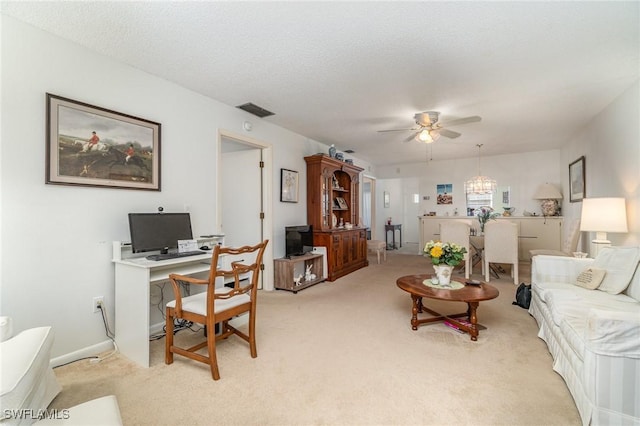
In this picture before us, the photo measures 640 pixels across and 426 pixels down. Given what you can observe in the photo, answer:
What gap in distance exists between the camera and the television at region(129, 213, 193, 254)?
8.19 feet

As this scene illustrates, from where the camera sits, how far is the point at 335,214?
593 cm

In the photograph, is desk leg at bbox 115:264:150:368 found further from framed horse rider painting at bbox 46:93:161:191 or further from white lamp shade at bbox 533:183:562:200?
white lamp shade at bbox 533:183:562:200

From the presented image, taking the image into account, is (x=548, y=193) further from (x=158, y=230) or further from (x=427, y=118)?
(x=158, y=230)

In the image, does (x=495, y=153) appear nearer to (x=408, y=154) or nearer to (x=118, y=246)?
(x=408, y=154)

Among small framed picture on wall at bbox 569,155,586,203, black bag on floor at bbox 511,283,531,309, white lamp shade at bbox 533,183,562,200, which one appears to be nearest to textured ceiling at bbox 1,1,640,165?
small framed picture on wall at bbox 569,155,586,203

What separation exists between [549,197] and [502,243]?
A: 2433 mm

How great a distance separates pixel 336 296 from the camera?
159 inches

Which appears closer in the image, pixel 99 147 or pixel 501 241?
pixel 99 147

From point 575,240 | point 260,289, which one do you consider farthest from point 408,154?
point 260,289

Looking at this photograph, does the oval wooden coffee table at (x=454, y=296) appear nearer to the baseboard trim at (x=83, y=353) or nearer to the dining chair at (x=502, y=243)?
the dining chair at (x=502, y=243)

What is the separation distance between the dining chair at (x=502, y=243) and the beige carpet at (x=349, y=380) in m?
1.86

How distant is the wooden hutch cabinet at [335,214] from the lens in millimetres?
5020

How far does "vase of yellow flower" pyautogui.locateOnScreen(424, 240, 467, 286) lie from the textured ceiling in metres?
1.68

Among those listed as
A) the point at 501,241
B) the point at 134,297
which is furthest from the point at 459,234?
the point at 134,297
